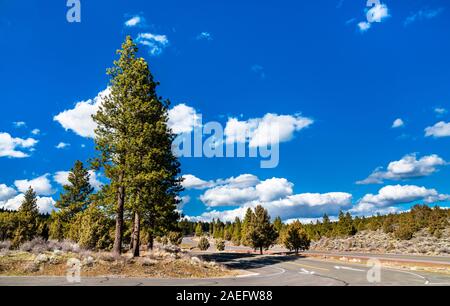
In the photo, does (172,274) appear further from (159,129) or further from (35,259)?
(159,129)

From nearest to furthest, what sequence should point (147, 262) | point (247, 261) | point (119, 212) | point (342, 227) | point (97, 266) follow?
point (97, 266) → point (147, 262) → point (119, 212) → point (247, 261) → point (342, 227)

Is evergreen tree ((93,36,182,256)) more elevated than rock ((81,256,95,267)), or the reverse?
evergreen tree ((93,36,182,256))

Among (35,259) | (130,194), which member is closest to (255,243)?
(130,194)

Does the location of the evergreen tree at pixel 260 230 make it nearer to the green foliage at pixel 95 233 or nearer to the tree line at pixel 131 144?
the green foliage at pixel 95 233

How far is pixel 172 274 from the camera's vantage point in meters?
20.7

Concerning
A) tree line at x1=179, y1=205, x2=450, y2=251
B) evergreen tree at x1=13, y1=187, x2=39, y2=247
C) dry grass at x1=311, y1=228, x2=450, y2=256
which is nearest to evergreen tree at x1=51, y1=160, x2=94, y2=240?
evergreen tree at x1=13, y1=187, x2=39, y2=247

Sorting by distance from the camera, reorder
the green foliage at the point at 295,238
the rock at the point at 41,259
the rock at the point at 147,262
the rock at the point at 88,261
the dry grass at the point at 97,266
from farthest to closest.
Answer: the green foliage at the point at 295,238
the rock at the point at 147,262
the rock at the point at 88,261
the rock at the point at 41,259
the dry grass at the point at 97,266

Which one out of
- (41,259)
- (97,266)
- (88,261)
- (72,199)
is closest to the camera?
(41,259)

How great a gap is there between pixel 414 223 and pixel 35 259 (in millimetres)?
74025

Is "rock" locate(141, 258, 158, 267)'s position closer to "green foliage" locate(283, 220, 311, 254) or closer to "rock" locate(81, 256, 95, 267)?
"rock" locate(81, 256, 95, 267)

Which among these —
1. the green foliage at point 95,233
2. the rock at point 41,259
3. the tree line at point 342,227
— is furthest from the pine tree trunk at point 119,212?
the tree line at point 342,227

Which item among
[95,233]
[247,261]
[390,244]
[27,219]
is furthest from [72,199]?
[390,244]

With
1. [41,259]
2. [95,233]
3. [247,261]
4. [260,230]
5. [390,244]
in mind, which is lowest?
[390,244]

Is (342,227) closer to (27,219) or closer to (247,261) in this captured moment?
(247,261)
